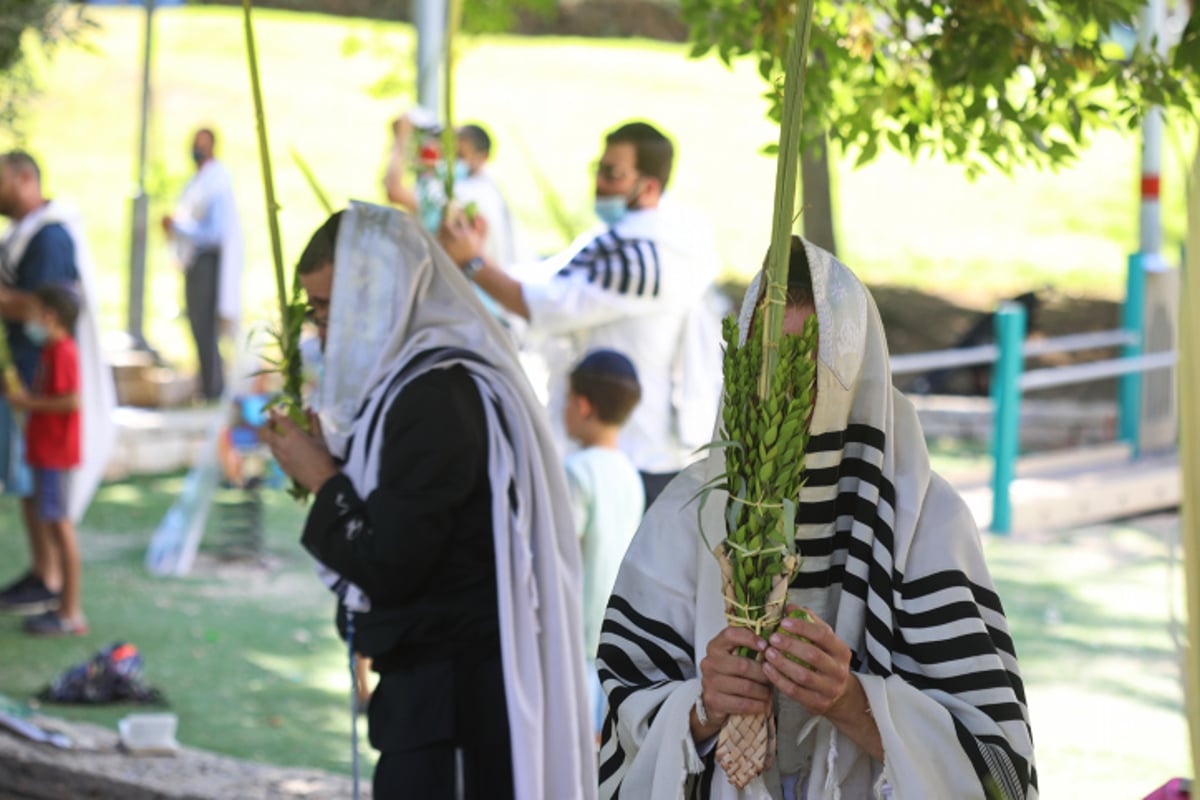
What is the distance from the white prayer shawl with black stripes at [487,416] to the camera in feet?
12.4

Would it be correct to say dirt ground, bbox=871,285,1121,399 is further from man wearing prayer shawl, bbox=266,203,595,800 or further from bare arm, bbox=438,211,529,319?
man wearing prayer shawl, bbox=266,203,595,800

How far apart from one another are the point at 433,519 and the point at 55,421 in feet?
14.8

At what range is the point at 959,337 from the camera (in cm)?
1527

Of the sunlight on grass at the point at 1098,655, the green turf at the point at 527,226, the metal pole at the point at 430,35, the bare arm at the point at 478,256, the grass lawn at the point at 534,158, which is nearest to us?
the bare arm at the point at 478,256

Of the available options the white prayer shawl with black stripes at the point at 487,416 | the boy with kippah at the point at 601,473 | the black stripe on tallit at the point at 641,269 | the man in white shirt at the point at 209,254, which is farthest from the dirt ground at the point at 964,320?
the white prayer shawl with black stripes at the point at 487,416

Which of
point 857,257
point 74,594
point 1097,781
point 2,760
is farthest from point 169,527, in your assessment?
point 857,257

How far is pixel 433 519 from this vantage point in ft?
11.9

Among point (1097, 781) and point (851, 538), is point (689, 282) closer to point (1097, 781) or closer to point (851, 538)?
point (1097, 781)

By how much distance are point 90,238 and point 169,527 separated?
1305cm

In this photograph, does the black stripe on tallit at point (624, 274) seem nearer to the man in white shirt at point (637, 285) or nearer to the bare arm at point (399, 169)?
the man in white shirt at point (637, 285)

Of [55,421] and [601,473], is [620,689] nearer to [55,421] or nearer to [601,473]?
[601,473]

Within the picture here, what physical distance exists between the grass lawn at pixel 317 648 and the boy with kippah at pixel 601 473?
1.43 metres

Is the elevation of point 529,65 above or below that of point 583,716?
above

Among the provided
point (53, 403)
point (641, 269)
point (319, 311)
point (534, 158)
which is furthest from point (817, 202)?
point (534, 158)
